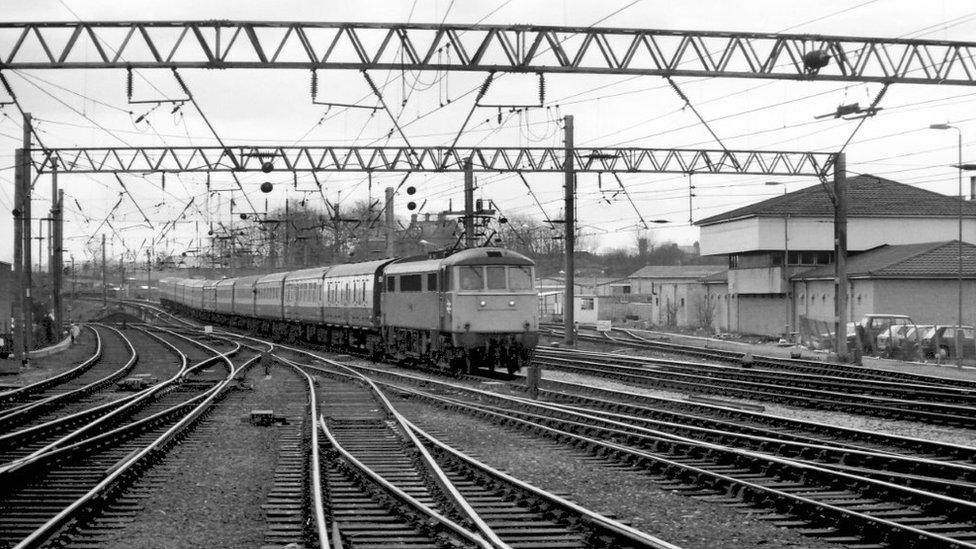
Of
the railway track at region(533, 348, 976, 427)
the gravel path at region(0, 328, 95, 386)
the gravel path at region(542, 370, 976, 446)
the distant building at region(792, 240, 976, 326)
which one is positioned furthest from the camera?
the distant building at region(792, 240, 976, 326)

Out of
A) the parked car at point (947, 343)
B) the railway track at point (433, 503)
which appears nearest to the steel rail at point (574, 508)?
the railway track at point (433, 503)

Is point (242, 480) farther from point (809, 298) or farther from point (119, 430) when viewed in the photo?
point (809, 298)

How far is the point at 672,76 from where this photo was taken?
698 inches

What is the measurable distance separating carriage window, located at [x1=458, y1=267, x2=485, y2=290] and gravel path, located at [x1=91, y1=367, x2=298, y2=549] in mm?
9393

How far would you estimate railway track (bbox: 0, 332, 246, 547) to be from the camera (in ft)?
31.3

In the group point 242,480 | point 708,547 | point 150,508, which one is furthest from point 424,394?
point 708,547

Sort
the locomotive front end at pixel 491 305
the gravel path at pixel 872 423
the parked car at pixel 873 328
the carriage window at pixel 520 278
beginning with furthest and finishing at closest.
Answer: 1. the parked car at pixel 873 328
2. the carriage window at pixel 520 278
3. the locomotive front end at pixel 491 305
4. the gravel path at pixel 872 423

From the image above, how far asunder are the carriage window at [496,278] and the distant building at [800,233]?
30011mm

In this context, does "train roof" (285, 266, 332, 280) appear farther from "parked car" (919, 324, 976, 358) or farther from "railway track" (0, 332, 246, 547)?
"railway track" (0, 332, 246, 547)

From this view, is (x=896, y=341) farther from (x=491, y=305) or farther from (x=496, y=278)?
(x=491, y=305)

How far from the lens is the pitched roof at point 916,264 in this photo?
4818 centimetres

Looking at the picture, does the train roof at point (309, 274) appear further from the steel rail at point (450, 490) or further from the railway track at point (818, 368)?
the steel rail at point (450, 490)

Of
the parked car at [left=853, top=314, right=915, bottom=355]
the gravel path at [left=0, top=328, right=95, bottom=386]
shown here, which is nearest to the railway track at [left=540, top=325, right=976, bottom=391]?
the parked car at [left=853, top=314, right=915, bottom=355]

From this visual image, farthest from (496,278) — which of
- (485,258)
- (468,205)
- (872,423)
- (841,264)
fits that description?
(872,423)
